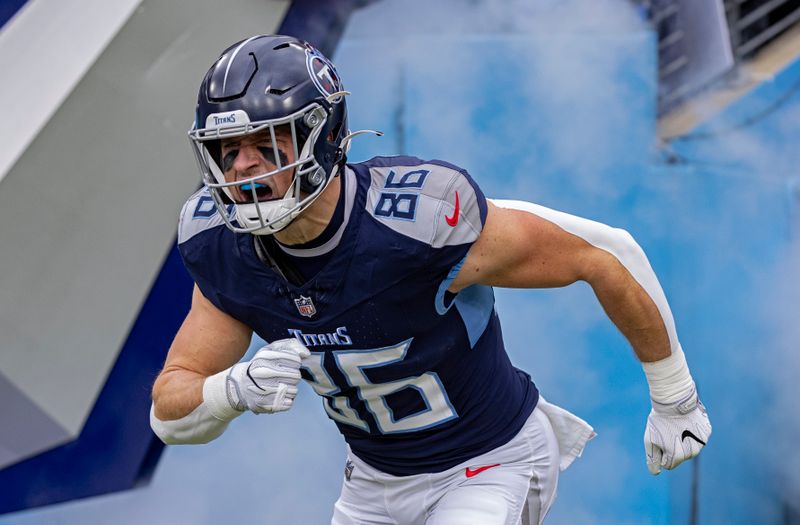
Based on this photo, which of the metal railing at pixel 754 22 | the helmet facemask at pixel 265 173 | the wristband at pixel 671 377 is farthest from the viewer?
the metal railing at pixel 754 22

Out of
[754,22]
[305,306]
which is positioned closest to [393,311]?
[305,306]

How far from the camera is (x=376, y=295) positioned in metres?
2.04

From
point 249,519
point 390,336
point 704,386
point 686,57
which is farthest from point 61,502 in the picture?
point 686,57

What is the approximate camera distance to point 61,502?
11.0 ft

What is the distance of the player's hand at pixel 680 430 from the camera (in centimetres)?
232

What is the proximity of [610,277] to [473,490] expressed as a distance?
0.52 m

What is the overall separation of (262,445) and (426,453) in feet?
4.55

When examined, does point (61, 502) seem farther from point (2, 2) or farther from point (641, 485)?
point (641, 485)

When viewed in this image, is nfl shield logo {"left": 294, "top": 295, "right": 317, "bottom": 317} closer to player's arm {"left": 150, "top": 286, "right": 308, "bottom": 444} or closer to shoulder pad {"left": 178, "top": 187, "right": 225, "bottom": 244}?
player's arm {"left": 150, "top": 286, "right": 308, "bottom": 444}

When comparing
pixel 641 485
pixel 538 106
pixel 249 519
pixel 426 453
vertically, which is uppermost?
pixel 426 453

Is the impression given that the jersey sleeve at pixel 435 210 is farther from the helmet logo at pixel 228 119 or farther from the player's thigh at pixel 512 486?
the player's thigh at pixel 512 486

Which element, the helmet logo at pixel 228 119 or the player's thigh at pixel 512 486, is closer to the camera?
the helmet logo at pixel 228 119

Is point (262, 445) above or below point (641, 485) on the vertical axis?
above

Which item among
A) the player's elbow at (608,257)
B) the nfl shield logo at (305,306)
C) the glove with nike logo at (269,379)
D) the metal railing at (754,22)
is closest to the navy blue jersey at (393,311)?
the nfl shield logo at (305,306)
